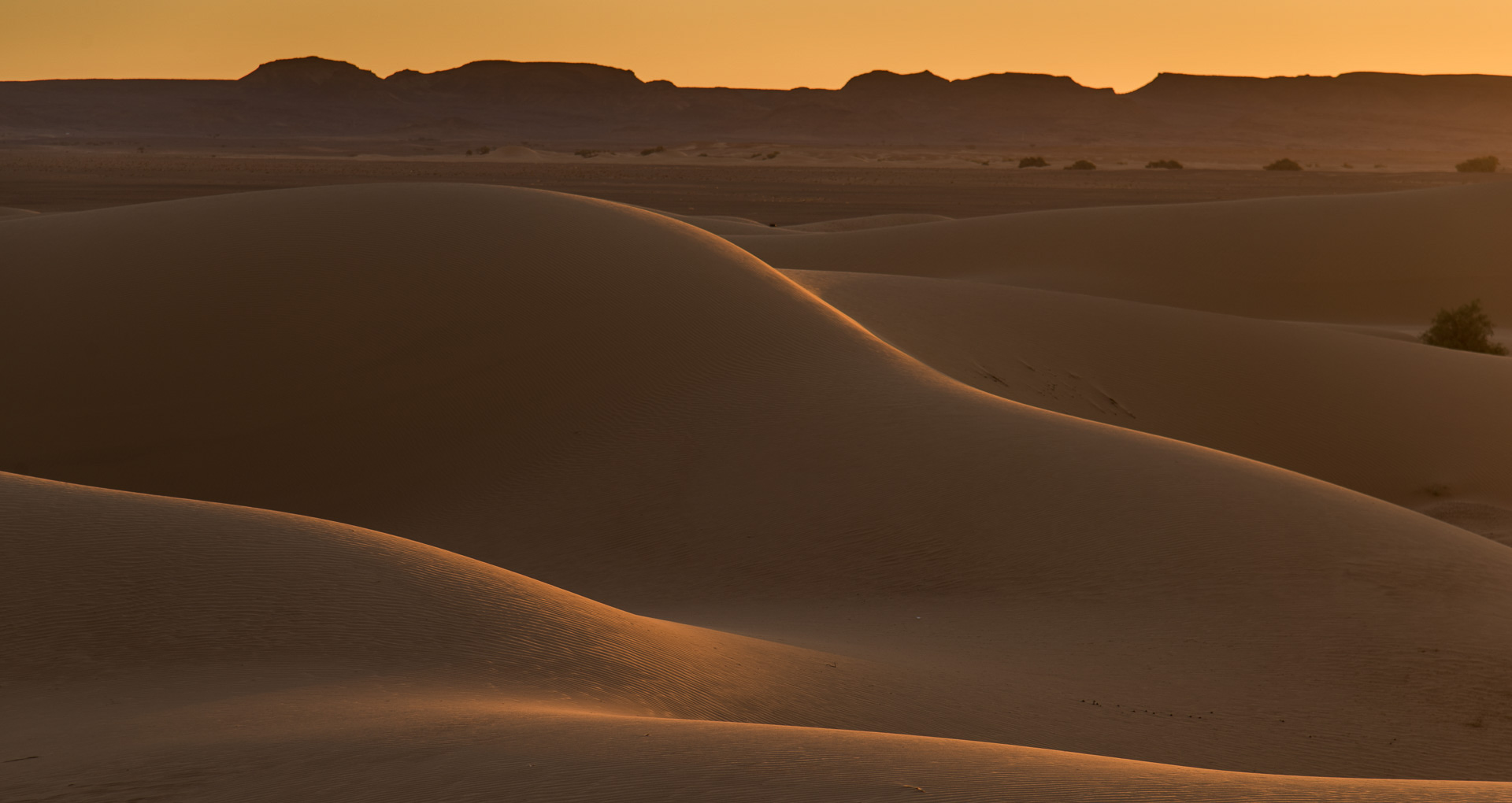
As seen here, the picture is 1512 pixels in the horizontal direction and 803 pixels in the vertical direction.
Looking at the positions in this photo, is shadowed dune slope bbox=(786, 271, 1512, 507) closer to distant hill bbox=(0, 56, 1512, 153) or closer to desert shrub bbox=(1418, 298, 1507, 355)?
desert shrub bbox=(1418, 298, 1507, 355)

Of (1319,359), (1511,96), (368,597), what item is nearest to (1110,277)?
(1319,359)

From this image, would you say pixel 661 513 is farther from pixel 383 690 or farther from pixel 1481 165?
pixel 1481 165

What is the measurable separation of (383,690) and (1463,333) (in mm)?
21954

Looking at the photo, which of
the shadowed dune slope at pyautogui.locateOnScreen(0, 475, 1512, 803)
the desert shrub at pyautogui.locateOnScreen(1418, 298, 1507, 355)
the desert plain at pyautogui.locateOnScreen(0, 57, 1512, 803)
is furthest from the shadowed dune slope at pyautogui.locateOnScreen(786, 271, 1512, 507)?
the shadowed dune slope at pyautogui.locateOnScreen(0, 475, 1512, 803)

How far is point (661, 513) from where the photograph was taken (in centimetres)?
970

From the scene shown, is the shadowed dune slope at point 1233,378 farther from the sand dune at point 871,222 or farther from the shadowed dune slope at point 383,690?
the sand dune at point 871,222

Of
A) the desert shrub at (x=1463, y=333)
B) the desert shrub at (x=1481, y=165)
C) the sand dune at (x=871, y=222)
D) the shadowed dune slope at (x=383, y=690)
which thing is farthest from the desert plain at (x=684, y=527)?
the desert shrub at (x=1481, y=165)

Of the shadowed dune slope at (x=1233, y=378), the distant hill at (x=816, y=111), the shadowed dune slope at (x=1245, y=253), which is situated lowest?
the shadowed dune slope at (x=1233, y=378)

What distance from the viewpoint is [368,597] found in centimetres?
549

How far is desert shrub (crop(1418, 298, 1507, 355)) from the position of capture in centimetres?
2183

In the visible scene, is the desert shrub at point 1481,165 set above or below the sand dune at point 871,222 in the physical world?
above

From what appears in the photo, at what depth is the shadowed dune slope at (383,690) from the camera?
354 centimetres

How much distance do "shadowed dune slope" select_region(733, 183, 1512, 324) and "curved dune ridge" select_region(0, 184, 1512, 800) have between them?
48.6ft

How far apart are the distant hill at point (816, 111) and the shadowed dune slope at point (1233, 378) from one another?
146942 mm
